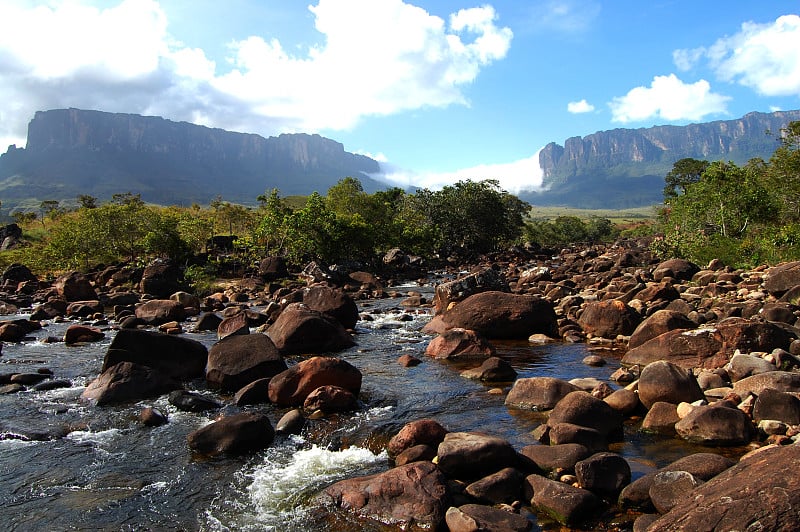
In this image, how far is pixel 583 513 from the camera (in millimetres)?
7512

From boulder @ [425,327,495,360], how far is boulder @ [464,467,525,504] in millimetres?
9236

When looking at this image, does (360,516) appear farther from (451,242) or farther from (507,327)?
(451,242)

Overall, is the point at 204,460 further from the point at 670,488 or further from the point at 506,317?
the point at 506,317

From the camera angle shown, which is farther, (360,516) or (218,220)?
(218,220)

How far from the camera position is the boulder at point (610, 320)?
64.0 ft

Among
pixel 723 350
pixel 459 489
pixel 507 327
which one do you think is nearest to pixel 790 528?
pixel 459 489

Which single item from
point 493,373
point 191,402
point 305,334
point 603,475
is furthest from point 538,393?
point 305,334

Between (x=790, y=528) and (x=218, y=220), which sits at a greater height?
(x=218, y=220)

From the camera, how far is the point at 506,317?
21.1 meters

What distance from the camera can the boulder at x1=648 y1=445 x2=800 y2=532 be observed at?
19.0 feet

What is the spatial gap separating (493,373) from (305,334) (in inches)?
294

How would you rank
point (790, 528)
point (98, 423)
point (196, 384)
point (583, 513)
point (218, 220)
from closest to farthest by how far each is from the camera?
point (790, 528), point (583, 513), point (98, 423), point (196, 384), point (218, 220)

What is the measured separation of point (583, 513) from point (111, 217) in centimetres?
4968

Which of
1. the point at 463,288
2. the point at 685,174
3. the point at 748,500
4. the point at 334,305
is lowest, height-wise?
the point at 334,305
